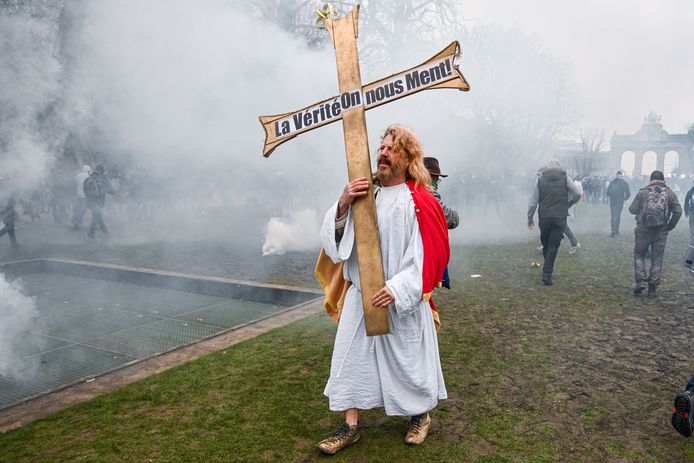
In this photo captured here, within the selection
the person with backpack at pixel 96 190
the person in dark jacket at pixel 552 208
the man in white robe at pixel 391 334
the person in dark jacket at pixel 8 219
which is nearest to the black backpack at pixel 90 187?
the person with backpack at pixel 96 190

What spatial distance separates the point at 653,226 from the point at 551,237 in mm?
1338

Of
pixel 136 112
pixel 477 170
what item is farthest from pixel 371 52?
pixel 136 112

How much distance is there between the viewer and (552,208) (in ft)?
25.9

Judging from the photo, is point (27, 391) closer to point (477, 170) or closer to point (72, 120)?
point (72, 120)

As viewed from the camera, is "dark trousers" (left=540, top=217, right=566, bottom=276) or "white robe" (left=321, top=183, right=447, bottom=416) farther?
"dark trousers" (left=540, top=217, right=566, bottom=276)

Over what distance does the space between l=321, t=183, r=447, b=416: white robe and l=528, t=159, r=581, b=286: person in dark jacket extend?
5.28 metres

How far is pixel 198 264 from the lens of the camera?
9.55 m

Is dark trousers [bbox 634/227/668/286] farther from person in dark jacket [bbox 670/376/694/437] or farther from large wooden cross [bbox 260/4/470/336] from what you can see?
large wooden cross [bbox 260/4/470/336]

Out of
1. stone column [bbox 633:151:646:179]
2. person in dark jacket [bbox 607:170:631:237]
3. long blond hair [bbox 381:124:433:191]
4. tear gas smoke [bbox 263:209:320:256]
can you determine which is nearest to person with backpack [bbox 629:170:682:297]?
long blond hair [bbox 381:124:433:191]

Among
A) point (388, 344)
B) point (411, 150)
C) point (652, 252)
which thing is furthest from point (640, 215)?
point (388, 344)

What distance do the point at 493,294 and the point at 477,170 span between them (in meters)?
14.9

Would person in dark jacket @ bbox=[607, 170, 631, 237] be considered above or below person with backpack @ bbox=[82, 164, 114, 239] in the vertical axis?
below

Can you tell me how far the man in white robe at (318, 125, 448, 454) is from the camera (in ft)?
9.87

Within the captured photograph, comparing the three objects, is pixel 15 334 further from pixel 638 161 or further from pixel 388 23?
pixel 638 161
